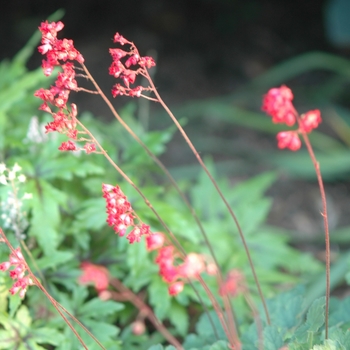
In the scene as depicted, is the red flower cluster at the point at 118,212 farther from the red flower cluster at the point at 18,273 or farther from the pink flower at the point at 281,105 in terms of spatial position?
the pink flower at the point at 281,105

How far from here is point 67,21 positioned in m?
3.18

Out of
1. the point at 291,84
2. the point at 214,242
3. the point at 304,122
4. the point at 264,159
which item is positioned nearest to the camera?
the point at 304,122

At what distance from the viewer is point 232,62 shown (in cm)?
316

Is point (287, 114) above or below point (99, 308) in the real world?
above

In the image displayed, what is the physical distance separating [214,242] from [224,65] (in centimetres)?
182

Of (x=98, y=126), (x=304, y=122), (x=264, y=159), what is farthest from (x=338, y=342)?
(x=264, y=159)

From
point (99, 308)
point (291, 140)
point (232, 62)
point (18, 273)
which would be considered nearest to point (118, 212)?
point (18, 273)

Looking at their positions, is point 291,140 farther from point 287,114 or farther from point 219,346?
point 219,346

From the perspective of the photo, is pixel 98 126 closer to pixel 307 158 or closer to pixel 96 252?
pixel 96 252

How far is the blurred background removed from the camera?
8.20ft

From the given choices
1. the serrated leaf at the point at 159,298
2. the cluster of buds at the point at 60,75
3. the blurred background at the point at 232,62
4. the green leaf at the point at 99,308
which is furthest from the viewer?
the blurred background at the point at 232,62

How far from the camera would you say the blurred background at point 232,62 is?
8.20ft

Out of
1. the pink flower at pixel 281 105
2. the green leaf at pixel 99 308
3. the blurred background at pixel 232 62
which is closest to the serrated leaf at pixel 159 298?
the green leaf at pixel 99 308

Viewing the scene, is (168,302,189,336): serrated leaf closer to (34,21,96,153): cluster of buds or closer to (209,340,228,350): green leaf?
(209,340,228,350): green leaf
